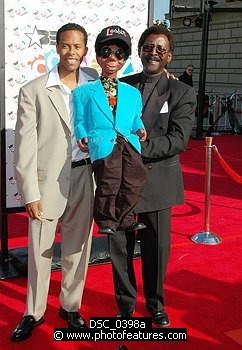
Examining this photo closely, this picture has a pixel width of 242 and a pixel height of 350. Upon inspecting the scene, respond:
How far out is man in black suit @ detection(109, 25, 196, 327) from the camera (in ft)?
10.0

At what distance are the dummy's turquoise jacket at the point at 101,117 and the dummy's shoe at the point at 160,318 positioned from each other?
1228 millimetres

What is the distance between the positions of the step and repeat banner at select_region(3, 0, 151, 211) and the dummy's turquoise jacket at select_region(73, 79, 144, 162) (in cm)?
129

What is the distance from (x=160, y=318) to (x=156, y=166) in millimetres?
1054

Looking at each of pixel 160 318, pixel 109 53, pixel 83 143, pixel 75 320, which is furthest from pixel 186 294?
pixel 109 53

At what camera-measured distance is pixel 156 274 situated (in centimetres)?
329

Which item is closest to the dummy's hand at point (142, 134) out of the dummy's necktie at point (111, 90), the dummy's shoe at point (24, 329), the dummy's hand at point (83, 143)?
the dummy's necktie at point (111, 90)

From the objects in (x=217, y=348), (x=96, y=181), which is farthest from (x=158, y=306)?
(x=96, y=181)

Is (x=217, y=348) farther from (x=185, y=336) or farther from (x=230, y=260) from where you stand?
(x=230, y=260)

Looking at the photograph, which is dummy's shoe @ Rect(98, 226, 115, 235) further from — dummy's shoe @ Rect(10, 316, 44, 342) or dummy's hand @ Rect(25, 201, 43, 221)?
dummy's shoe @ Rect(10, 316, 44, 342)

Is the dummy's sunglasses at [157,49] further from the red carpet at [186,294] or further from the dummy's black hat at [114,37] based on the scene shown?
the red carpet at [186,294]

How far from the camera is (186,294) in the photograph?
3877 millimetres

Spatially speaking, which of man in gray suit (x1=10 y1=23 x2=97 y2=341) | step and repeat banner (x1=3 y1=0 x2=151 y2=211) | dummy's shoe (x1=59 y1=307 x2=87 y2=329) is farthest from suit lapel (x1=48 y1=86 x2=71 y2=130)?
dummy's shoe (x1=59 y1=307 x2=87 y2=329)

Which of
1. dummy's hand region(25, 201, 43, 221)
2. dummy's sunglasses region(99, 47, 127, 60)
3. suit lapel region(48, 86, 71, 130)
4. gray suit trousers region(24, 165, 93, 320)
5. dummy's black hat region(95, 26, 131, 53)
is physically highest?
dummy's black hat region(95, 26, 131, 53)

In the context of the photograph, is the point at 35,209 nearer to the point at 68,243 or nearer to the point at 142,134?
the point at 68,243
